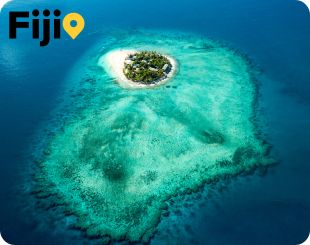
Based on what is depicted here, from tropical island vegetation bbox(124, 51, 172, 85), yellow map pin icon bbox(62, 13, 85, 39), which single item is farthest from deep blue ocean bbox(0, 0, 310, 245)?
tropical island vegetation bbox(124, 51, 172, 85)

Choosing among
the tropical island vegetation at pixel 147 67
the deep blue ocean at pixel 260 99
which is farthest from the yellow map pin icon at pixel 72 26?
the tropical island vegetation at pixel 147 67

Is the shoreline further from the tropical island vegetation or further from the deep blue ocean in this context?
the deep blue ocean

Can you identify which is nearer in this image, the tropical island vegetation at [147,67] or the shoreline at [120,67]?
the shoreline at [120,67]

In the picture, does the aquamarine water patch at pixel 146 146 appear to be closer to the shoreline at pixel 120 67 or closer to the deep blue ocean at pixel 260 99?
the shoreline at pixel 120 67

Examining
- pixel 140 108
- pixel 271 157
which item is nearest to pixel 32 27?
pixel 140 108

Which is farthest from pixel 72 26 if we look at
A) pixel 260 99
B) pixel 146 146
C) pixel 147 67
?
pixel 260 99
